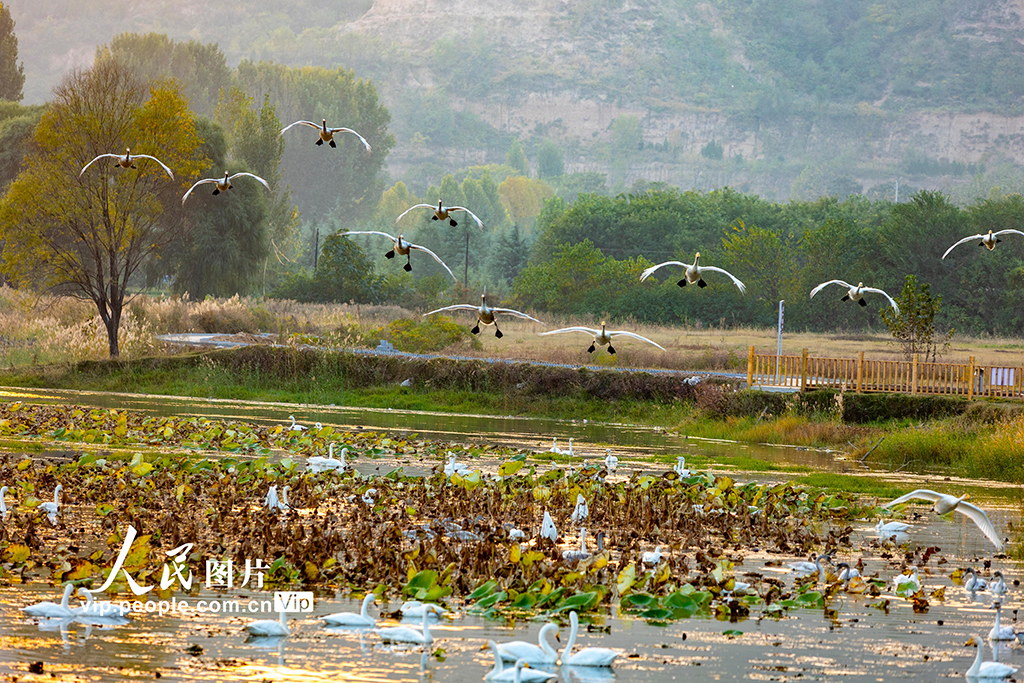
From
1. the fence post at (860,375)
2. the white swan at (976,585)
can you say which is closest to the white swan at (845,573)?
the white swan at (976,585)

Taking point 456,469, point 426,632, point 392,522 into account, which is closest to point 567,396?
point 456,469

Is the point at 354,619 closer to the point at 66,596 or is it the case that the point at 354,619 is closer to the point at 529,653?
the point at 529,653

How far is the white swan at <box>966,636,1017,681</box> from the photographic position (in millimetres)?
10156

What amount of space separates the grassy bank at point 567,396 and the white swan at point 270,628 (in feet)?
62.9

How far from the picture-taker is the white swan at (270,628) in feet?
34.7

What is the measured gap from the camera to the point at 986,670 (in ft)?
33.5

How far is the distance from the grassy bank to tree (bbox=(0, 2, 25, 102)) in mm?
57846

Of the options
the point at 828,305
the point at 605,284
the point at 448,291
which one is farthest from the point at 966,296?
the point at 448,291

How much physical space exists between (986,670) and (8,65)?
309 ft

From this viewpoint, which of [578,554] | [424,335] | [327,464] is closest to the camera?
[578,554]

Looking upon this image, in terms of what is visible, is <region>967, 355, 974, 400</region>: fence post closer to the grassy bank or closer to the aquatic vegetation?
the grassy bank

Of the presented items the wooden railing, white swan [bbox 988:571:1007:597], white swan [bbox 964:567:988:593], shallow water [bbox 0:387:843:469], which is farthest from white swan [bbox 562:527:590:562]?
the wooden railing

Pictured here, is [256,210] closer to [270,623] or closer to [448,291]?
[448,291]

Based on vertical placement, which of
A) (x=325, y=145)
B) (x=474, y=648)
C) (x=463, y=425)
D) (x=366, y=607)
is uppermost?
(x=325, y=145)
